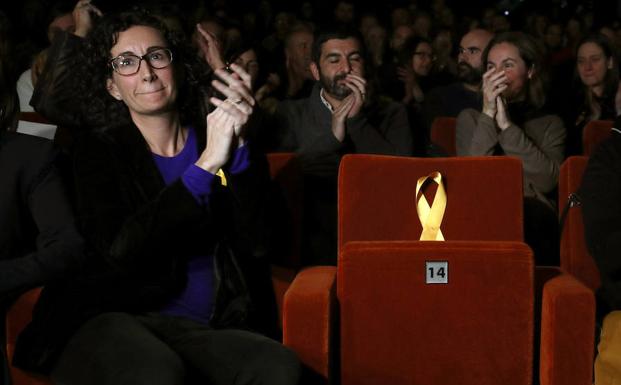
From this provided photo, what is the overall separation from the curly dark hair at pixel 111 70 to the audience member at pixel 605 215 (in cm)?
93

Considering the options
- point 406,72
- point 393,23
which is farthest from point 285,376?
point 393,23

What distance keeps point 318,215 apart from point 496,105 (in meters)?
0.75

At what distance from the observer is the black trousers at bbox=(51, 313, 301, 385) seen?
1849mm

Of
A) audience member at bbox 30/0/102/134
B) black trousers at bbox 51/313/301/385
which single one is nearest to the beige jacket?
audience member at bbox 30/0/102/134

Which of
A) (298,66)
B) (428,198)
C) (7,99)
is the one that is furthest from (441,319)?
(298,66)

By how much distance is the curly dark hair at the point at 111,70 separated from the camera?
2.28 metres

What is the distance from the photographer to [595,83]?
449 centimetres

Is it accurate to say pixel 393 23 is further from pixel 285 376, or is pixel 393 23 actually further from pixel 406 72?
pixel 285 376

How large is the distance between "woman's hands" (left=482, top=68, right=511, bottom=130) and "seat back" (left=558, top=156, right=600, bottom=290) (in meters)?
0.59

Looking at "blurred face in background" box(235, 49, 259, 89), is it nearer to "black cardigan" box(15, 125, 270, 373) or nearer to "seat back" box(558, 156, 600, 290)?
"seat back" box(558, 156, 600, 290)

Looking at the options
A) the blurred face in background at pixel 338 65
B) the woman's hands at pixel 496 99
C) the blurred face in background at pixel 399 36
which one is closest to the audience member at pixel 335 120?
the blurred face in background at pixel 338 65

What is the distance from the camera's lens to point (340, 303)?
2.19 metres

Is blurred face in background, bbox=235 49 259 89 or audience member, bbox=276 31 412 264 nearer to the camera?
audience member, bbox=276 31 412 264

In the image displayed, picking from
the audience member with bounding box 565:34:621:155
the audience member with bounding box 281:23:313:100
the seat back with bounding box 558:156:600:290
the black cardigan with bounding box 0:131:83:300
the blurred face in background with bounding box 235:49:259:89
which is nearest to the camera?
the black cardigan with bounding box 0:131:83:300
